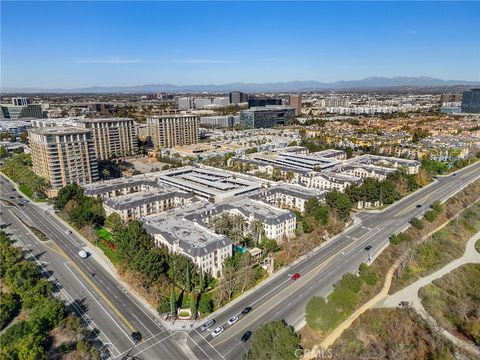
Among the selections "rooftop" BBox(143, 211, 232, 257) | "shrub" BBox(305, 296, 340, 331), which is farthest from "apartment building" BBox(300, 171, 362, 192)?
"shrub" BBox(305, 296, 340, 331)

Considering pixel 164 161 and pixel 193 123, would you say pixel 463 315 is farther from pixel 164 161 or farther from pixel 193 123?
pixel 193 123

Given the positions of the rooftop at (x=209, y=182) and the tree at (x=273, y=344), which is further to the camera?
the rooftop at (x=209, y=182)

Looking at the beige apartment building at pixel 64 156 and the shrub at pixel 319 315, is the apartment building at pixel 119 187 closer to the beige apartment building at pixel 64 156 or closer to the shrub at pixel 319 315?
the beige apartment building at pixel 64 156

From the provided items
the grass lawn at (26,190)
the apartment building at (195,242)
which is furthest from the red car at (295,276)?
the grass lawn at (26,190)

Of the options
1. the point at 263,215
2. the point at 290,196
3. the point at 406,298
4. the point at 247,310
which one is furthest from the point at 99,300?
the point at 290,196

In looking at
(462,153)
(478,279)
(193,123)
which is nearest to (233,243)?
(478,279)

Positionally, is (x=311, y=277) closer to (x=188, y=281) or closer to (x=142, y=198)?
(x=188, y=281)
